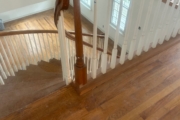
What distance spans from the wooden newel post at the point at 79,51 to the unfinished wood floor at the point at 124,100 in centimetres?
15

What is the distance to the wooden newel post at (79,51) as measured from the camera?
122 centimetres

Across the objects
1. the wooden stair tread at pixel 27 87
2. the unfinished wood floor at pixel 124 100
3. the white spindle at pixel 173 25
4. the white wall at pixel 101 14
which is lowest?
the white wall at pixel 101 14

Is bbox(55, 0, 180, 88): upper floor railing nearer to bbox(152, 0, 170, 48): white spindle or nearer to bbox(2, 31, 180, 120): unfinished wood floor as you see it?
bbox(152, 0, 170, 48): white spindle

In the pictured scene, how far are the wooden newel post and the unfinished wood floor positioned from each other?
154 millimetres

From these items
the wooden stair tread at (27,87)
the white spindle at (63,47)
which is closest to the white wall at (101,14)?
the wooden stair tread at (27,87)

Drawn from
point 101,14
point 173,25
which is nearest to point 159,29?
point 173,25

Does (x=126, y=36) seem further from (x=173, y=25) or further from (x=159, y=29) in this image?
(x=173, y=25)

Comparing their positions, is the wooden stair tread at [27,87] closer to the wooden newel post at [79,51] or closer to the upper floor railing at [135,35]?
the wooden newel post at [79,51]

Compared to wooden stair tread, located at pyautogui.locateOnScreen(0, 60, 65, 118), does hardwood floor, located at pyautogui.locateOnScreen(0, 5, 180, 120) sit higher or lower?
higher

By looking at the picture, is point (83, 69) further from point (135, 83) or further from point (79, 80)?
point (135, 83)

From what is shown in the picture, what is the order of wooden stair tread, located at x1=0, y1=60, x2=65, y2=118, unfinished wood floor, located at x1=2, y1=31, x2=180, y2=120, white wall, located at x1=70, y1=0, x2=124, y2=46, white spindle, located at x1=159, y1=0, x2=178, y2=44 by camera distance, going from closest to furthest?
unfinished wood floor, located at x1=2, y1=31, x2=180, y2=120 < wooden stair tread, located at x1=0, y1=60, x2=65, y2=118 < white spindle, located at x1=159, y1=0, x2=178, y2=44 < white wall, located at x1=70, y1=0, x2=124, y2=46

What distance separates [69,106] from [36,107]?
278 mm

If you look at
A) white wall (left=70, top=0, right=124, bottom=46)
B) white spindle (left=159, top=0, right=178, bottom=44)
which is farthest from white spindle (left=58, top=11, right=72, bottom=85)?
white wall (left=70, top=0, right=124, bottom=46)

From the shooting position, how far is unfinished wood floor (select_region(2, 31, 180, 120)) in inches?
61.6
